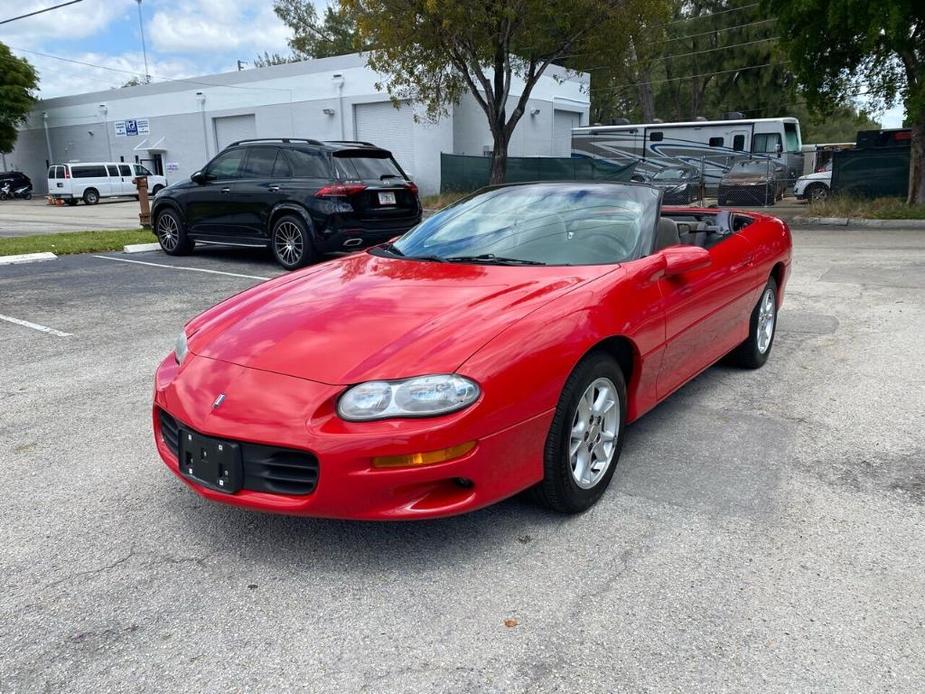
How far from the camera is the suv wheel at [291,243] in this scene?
9.92 metres

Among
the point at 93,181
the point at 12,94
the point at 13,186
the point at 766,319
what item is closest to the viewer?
the point at 766,319

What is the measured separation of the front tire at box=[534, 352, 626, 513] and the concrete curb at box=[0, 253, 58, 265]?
10.8 meters

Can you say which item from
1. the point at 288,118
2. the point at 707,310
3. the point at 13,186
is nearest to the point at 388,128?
the point at 288,118

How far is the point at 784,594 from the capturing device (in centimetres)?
262

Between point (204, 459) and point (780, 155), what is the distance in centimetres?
2339

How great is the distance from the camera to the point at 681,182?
69.9ft

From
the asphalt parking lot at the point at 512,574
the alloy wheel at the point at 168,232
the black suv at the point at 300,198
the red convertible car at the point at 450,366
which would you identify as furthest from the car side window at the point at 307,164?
the red convertible car at the point at 450,366

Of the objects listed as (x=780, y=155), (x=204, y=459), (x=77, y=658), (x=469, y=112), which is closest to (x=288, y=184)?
(x=204, y=459)

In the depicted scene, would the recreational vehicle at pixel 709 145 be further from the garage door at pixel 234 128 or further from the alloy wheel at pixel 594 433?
the alloy wheel at pixel 594 433

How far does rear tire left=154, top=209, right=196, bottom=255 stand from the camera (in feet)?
37.8

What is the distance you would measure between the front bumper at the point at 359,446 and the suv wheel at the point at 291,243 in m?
7.20

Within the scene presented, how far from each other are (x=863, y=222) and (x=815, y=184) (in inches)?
234

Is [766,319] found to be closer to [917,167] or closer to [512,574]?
[512,574]

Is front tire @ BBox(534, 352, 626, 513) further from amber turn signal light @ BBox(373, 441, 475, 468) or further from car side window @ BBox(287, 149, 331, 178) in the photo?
car side window @ BBox(287, 149, 331, 178)
